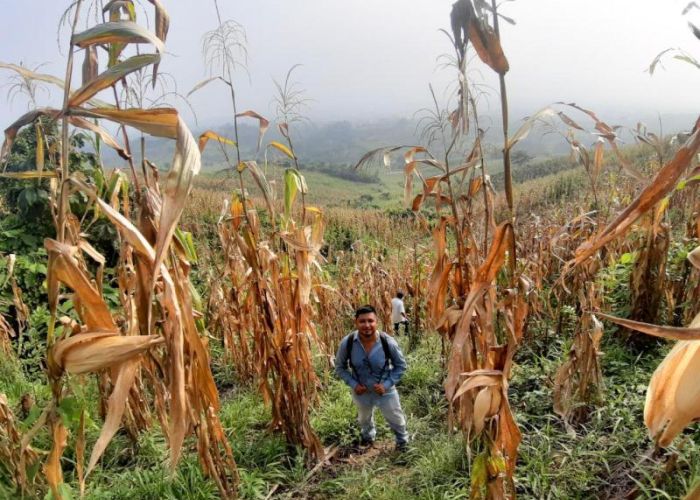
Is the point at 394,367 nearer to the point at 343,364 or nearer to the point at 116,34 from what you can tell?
the point at 343,364

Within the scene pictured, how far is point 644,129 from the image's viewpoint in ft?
11.3

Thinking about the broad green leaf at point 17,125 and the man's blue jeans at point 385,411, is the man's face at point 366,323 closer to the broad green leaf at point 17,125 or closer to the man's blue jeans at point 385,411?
the man's blue jeans at point 385,411

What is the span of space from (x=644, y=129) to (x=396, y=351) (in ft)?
8.45

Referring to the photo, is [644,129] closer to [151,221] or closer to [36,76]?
[151,221]

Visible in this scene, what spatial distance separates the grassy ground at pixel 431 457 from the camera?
220 cm

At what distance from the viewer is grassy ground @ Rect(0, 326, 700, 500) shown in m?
2.20

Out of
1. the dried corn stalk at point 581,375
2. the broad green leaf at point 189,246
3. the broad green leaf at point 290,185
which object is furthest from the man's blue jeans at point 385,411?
the broad green leaf at point 189,246

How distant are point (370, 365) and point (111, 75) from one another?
2.57 m

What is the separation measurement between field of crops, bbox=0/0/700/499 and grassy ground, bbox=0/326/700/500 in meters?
0.02

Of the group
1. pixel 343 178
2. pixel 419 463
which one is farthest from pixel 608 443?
pixel 343 178

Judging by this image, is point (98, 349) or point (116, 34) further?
point (98, 349)

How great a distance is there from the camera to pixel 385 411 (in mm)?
3023

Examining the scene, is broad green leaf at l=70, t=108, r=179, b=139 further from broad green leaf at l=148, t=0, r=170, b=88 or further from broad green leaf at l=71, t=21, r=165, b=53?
broad green leaf at l=148, t=0, r=170, b=88

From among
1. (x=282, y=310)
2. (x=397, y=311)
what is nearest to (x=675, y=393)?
(x=282, y=310)
